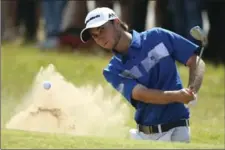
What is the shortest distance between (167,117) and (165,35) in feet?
2.32

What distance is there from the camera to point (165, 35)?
725 centimetres

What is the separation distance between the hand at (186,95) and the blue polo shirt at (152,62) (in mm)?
326

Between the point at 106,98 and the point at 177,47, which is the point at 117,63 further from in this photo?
the point at 106,98

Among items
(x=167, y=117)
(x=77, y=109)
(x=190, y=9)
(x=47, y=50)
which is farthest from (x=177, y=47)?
(x=47, y=50)

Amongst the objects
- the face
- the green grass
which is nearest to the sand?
the green grass

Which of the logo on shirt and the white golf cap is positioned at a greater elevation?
the white golf cap

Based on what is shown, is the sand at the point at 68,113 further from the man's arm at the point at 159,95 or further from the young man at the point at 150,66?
the man's arm at the point at 159,95

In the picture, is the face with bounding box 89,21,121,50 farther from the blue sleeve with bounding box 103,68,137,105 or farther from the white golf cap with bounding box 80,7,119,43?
the blue sleeve with bounding box 103,68,137,105

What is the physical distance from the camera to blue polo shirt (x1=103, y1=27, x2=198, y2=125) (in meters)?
7.23

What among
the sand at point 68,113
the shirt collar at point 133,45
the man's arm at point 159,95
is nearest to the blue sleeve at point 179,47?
the shirt collar at point 133,45

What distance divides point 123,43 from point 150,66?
298 mm

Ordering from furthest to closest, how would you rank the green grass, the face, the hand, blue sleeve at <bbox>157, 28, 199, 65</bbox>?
1. blue sleeve at <bbox>157, 28, 199, 65</bbox>
2. the face
3. the hand
4. the green grass

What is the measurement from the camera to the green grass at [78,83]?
6617 millimetres

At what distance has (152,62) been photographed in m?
7.28
